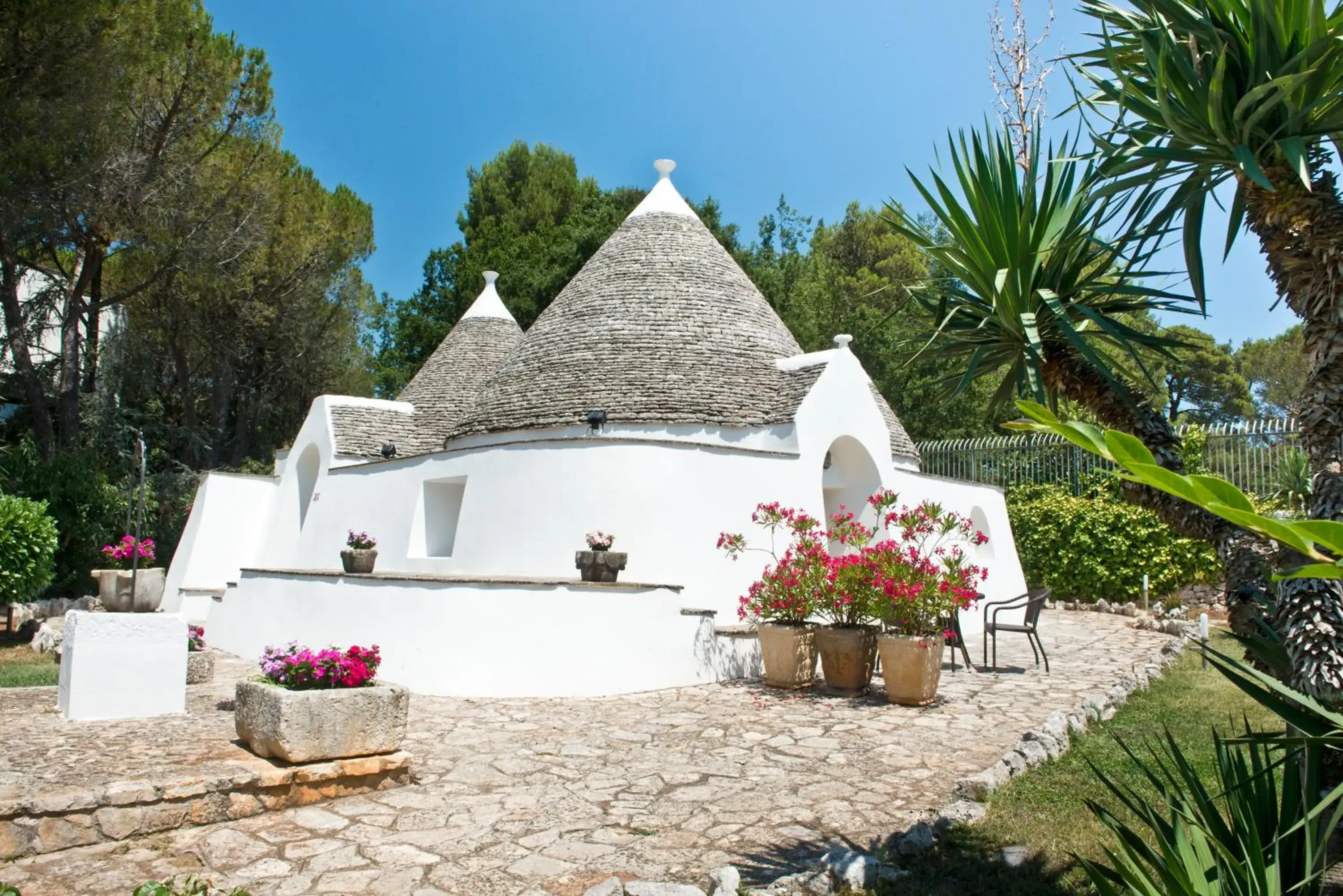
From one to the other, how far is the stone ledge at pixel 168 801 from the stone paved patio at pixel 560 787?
0.08 metres

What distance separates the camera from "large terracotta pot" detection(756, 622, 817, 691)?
973 centimetres

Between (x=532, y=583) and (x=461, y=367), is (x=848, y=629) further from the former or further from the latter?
(x=461, y=367)

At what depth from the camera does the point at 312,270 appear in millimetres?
26484

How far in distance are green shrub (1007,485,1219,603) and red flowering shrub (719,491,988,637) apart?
378 inches

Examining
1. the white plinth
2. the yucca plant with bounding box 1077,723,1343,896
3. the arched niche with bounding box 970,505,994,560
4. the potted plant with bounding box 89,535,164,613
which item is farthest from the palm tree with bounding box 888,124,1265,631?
the arched niche with bounding box 970,505,994,560

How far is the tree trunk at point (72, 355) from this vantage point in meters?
20.2

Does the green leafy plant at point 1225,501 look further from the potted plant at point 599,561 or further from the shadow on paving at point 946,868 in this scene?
the potted plant at point 599,561

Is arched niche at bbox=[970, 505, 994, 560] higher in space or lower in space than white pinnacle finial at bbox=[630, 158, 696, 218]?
lower

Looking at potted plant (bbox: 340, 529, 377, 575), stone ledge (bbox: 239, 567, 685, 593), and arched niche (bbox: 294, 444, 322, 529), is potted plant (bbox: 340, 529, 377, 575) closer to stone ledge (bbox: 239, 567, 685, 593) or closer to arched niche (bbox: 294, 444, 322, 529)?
stone ledge (bbox: 239, 567, 685, 593)

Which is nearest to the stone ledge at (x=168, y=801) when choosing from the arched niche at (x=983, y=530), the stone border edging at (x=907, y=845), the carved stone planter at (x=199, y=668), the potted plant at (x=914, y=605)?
the stone border edging at (x=907, y=845)

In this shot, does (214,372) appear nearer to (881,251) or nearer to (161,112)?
(161,112)

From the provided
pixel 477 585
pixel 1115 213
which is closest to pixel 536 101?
pixel 477 585

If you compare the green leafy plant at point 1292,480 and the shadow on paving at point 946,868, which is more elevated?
the green leafy plant at point 1292,480

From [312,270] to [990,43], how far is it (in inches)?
765
